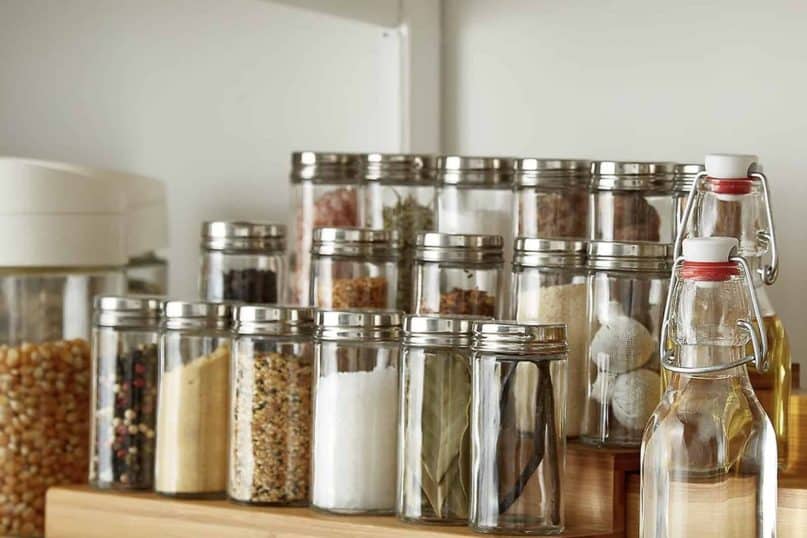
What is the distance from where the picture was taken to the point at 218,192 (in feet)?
4.52

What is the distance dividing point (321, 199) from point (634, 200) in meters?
0.25

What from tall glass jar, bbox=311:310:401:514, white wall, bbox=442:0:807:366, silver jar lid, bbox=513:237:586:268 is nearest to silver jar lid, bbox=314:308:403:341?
tall glass jar, bbox=311:310:401:514

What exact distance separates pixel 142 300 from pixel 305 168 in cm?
16

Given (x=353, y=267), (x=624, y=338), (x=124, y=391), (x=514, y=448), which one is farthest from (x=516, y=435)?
(x=124, y=391)

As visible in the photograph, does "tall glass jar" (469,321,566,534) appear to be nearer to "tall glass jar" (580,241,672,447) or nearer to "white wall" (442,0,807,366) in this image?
"tall glass jar" (580,241,672,447)

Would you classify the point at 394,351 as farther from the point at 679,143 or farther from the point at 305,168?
the point at 679,143

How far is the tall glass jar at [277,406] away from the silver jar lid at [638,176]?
23 centimetres

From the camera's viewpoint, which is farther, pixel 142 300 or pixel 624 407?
pixel 142 300

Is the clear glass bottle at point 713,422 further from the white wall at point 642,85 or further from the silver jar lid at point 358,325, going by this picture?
the white wall at point 642,85

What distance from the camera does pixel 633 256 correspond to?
3.01 ft

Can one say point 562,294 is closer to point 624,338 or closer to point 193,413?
point 624,338

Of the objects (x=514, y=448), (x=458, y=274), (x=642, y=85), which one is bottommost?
(x=514, y=448)

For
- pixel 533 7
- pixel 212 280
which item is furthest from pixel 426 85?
pixel 212 280

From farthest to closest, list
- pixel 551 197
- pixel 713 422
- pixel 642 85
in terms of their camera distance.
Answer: pixel 642 85, pixel 551 197, pixel 713 422
